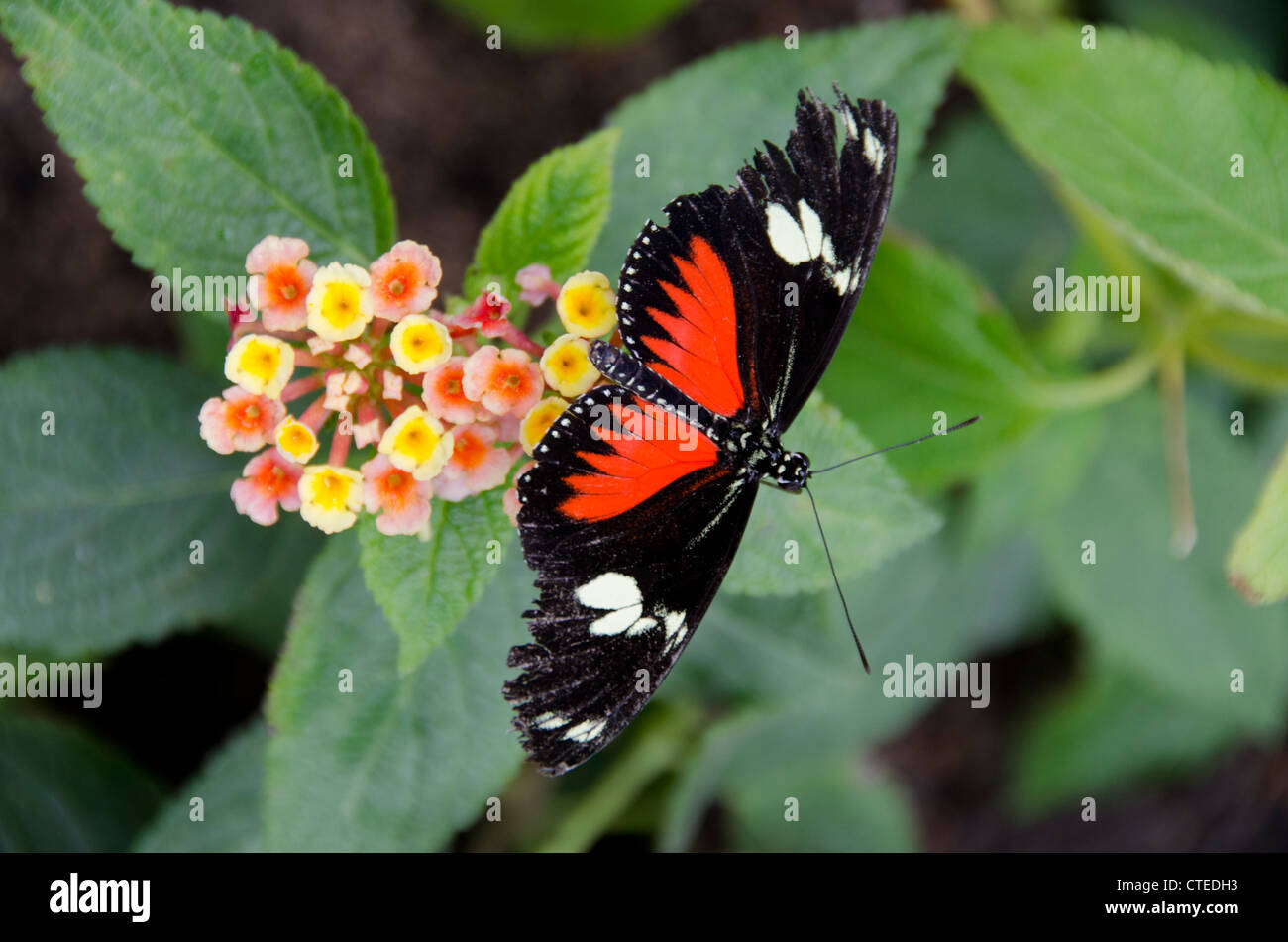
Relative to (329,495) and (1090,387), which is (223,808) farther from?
(1090,387)

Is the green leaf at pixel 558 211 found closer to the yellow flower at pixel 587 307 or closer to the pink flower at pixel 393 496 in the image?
the yellow flower at pixel 587 307

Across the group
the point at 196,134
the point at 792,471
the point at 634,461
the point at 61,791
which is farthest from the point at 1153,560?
the point at 61,791

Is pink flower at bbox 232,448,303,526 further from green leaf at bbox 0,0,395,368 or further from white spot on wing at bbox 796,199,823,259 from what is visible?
white spot on wing at bbox 796,199,823,259

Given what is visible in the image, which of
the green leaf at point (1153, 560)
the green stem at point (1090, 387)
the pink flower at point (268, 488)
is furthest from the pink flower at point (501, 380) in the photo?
the green leaf at point (1153, 560)

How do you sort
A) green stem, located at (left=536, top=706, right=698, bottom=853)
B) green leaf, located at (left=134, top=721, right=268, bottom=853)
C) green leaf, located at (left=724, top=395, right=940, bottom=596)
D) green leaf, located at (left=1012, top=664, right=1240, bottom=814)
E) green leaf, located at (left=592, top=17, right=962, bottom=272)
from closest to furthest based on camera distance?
1. green leaf, located at (left=724, top=395, right=940, bottom=596)
2. green leaf, located at (left=592, top=17, right=962, bottom=272)
3. green leaf, located at (left=134, top=721, right=268, bottom=853)
4. green stem, located at (left=536, top=706, right=698, bottom=853)
5. green leaf, located at (left=1012, top=664, right=1240, bottom=814)

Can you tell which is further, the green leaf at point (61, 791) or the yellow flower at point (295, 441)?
the green leaf at point (61, 791)

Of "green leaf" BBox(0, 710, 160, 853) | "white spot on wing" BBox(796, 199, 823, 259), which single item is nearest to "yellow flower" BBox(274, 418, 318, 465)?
"white spot on wing" BBox(796, 199, 823, 259)
